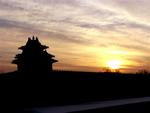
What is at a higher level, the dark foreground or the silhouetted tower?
the silhouetted tower

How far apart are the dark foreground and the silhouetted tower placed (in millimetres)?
503

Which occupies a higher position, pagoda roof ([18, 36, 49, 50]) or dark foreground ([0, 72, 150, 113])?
pagoda roof ([18, 36, 49, 50])

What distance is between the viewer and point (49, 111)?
13570 mm

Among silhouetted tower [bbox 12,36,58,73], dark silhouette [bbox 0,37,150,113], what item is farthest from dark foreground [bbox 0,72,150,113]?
silhouetted tower [bbox 12,36,58,73]

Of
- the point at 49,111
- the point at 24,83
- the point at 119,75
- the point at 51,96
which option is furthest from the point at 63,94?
the point at 119,75

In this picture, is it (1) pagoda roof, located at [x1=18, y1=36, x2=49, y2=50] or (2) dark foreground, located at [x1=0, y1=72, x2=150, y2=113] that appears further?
(1) pagoda roof, located at [x1=18, y1=36, x2=49, y2=50]

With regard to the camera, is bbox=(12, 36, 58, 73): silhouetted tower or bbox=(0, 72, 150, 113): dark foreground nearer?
bbox=(0, 72, 150, 113): dark foreground

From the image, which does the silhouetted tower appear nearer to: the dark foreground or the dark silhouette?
the dark silhouette

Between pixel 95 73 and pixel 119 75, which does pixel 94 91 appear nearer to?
pixel 95 73

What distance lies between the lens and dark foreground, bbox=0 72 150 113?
15059mm

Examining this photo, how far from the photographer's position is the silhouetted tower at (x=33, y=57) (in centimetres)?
1684

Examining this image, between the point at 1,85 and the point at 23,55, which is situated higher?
the point at 23,55

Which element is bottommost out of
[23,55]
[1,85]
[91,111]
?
[91,111]

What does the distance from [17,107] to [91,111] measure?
3504 millimetres
